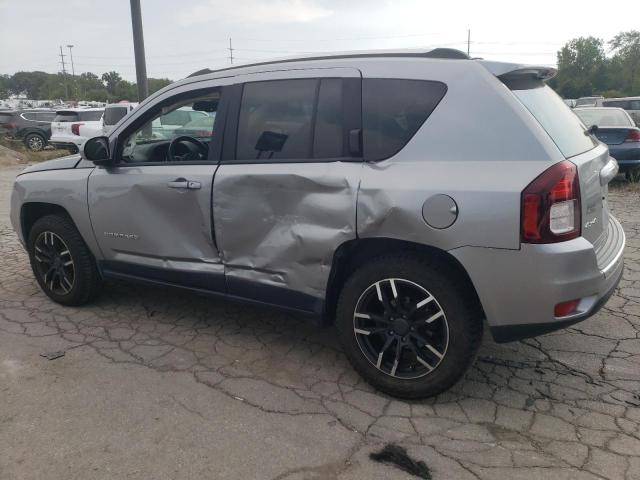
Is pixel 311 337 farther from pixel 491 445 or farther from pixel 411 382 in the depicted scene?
pixel 491 445

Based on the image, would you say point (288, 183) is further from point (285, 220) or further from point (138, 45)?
point (138, 45)

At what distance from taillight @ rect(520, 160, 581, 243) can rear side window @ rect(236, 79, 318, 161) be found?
125cm

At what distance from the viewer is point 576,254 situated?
256 cm

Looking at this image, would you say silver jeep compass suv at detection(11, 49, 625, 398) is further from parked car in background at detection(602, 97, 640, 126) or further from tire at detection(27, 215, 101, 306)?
→ parked car in background at detection(602, 97, 640, 126)

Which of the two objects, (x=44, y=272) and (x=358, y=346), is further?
(x=44, y=272)

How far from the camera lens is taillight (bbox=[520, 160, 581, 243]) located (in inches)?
98.4

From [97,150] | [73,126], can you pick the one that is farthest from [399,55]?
[73,126]

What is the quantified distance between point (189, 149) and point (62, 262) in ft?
4.64

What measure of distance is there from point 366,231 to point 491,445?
3.96ft

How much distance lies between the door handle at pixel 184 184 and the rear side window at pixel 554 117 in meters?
1.94

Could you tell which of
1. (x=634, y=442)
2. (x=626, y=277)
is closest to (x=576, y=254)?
(x=634, y=442)

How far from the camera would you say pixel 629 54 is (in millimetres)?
81000

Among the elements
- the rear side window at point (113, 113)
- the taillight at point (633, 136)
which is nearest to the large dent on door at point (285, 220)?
the taillight at point (633, 136)

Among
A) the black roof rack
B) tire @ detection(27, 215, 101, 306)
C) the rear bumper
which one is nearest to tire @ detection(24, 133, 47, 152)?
tire @ detection(27, 215, 101, 306)
